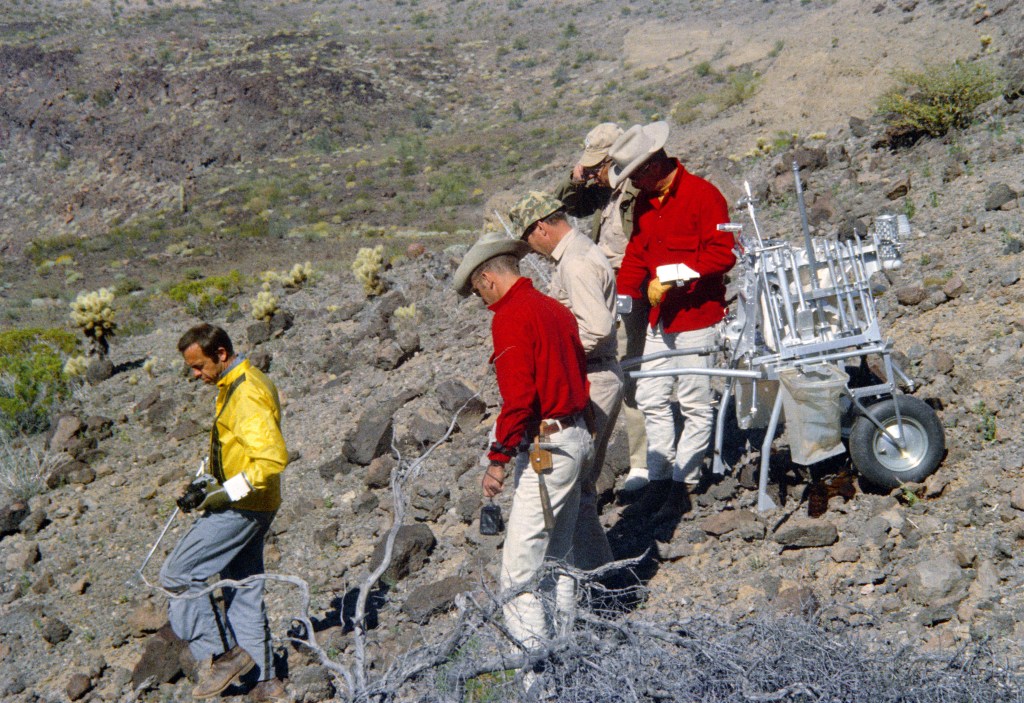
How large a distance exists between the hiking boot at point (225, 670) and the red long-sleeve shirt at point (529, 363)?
1.92m

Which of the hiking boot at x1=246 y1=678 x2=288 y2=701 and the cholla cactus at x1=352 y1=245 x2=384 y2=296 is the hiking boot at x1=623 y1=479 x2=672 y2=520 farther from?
the cholla cactus at x1=352 y1=245 x2=384 y2=296

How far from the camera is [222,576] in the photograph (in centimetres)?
480

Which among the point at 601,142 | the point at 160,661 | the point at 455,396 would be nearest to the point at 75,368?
the point at 455,396

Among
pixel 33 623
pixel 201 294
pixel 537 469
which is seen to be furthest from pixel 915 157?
pixel 201 294

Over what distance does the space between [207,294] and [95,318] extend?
230cm

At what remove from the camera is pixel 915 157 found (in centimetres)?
963

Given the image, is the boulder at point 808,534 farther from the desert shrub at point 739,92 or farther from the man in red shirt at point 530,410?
the desert shrub at point 739,92

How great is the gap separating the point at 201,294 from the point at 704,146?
27.6ft

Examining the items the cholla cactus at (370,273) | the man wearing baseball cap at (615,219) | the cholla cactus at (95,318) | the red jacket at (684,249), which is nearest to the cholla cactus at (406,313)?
the cholla cactus at (370,273)

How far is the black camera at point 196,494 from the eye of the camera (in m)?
4.48

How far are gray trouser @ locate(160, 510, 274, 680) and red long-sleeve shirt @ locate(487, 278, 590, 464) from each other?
4.96 feet

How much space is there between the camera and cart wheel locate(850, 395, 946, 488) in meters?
4.69

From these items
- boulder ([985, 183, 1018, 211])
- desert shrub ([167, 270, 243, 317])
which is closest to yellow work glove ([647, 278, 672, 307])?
boulder ([985, 183, 1018, 211])

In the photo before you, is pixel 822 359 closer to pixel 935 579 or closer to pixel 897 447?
pixel 897 447
